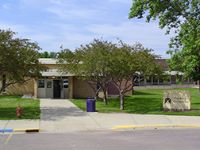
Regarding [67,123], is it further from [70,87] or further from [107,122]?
[70,87]

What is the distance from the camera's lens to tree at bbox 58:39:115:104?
29572 mm

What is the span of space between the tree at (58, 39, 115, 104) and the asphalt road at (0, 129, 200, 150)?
39.3ft

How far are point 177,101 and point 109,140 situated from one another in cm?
1375

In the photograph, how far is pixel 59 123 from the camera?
20875mm

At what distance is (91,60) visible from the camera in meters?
30.3

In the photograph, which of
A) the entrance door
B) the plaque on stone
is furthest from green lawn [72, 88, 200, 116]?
the entrance door

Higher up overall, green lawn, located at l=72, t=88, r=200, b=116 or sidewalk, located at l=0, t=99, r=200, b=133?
green lawn, located at l=72, t=88, r=200, b=116

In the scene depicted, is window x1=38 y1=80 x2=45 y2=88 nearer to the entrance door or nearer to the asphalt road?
the entrance door

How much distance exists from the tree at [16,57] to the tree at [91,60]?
4.65 meters

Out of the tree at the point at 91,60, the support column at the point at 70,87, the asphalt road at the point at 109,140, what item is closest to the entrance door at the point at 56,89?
the support column at the point at 70,87

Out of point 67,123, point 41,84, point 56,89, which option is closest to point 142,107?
point 67,123

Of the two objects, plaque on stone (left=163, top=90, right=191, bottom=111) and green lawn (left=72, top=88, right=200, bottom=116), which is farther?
plaque on stone (left=163, top=90, right=191, bottom=111)

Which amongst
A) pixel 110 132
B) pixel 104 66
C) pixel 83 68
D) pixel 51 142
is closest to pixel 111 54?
pixel 104 66

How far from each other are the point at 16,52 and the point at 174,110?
35.2 feet
